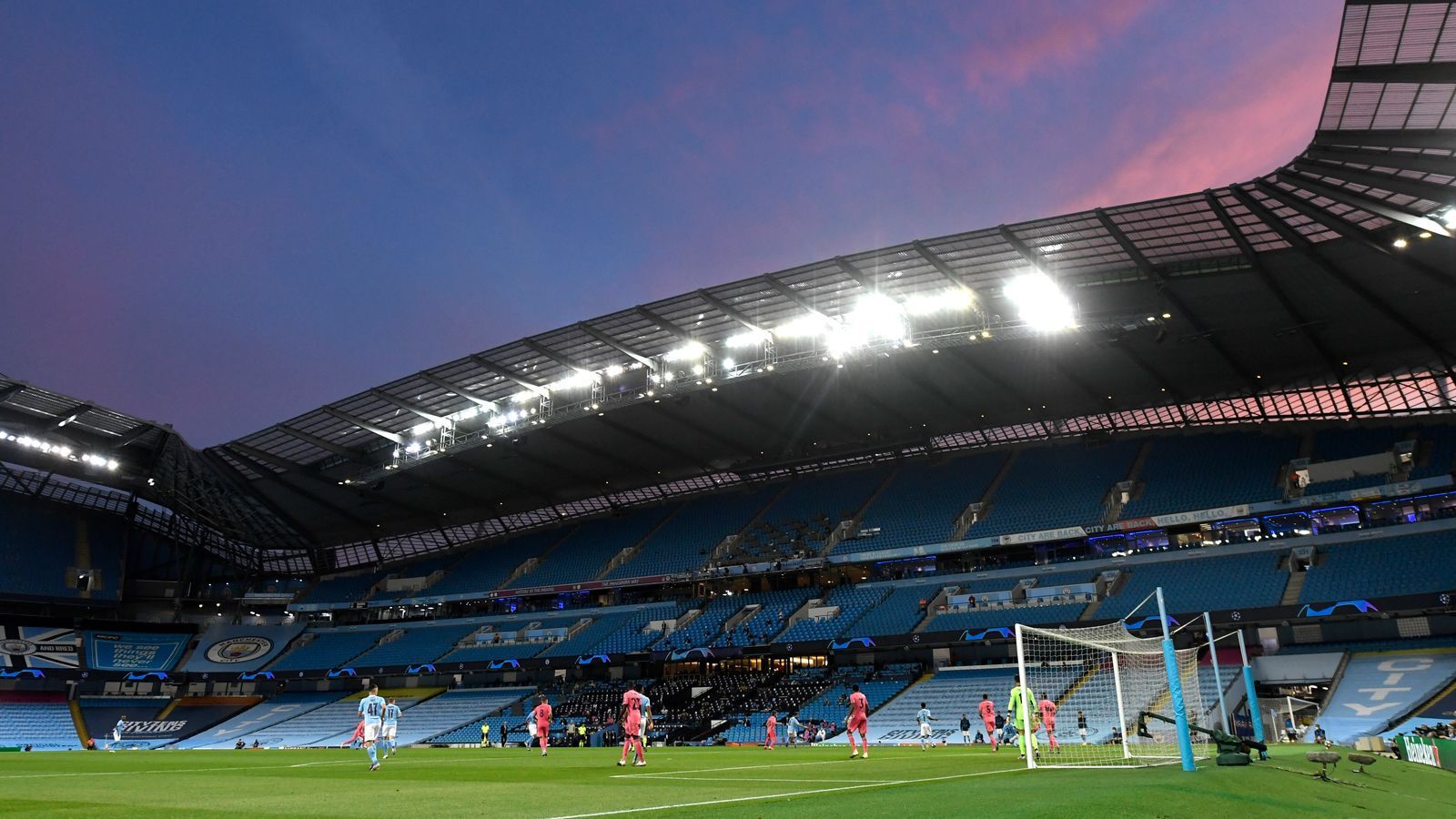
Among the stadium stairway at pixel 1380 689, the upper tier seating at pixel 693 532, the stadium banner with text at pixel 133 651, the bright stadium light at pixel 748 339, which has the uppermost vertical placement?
the bright stadium light at pixel 748 339

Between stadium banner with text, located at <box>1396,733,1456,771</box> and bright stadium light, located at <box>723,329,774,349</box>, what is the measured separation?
1062 inches

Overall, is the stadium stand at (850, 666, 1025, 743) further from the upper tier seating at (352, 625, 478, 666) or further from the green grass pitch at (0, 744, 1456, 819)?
the upper tier seating at (352, 625, 478, 666)

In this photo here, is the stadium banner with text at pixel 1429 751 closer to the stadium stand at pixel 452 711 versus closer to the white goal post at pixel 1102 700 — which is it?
the white goal post at pixel 1102 700

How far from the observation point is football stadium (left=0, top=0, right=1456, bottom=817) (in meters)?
19.7

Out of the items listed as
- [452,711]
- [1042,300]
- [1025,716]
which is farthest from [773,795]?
[452,711]

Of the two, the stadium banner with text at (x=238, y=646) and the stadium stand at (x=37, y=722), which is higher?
the stadium banner with text at (x=238, y=646)

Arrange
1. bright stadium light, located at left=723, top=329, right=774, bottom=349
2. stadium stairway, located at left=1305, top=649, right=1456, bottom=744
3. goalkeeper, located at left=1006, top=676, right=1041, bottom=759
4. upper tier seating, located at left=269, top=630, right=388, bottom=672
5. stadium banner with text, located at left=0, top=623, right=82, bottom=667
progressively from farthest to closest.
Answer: upper tier seating, located at left=269, top=630, right=388, bottom=672
stadium banner with text, located at left=0, top=623, right=82, bottom=667
bright stadium light, located at left=723, top=329, right=774, bottom=349
stadium stairway, located at left=1305, top=649, right=1456, bottom=744
goalkeeper, located at left=1006, top=676, right=1041, bottom=759

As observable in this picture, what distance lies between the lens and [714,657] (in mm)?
49719

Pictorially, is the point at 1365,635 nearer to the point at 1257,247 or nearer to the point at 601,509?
the point at 1257,247

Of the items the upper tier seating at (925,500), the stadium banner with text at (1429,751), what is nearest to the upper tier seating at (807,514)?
the upper tier seating at (925,500)

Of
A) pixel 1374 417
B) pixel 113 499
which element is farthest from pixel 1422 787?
pixel 113 499

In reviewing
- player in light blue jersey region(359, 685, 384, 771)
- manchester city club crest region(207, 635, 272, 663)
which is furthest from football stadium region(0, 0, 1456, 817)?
manchester city club crest region(207, 635, 272, 663)

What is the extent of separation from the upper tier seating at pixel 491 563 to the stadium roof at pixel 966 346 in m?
5.86

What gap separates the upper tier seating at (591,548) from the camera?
205 feet
